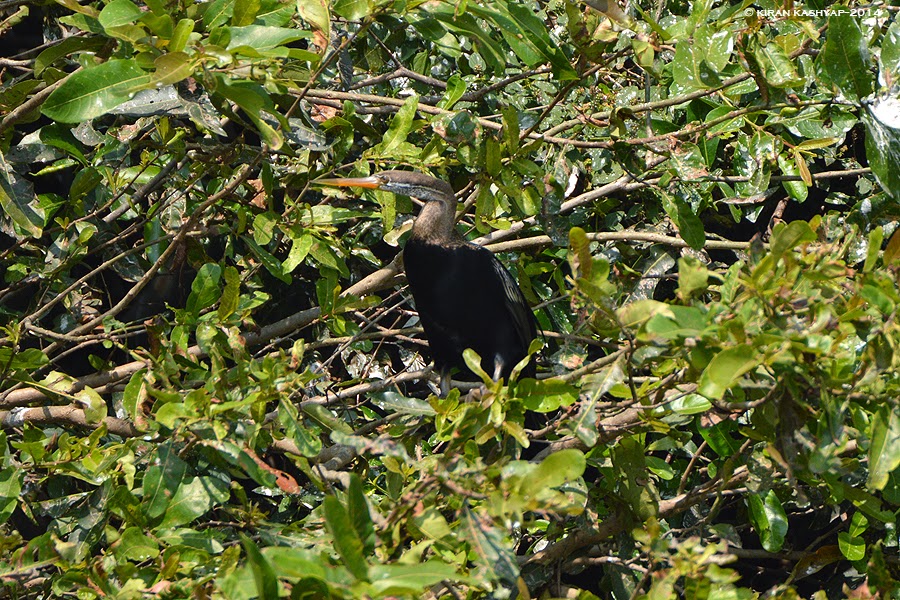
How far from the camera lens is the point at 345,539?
1378 mm

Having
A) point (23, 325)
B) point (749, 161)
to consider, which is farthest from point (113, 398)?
point (749, 161)

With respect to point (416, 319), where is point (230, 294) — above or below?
above

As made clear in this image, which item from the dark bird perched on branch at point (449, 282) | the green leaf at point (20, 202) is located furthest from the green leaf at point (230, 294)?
Answer: the dark bird perched on branch at point (449, 282)

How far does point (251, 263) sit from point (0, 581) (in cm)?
140

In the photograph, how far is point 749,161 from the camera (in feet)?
9.40

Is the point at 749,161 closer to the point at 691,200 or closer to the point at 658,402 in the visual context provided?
the point at 691,200

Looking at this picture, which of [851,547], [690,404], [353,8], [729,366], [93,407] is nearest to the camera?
[729,366]

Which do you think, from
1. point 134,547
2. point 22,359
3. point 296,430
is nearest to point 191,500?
point 134,547

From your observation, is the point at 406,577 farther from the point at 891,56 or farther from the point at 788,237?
the point at 891,56

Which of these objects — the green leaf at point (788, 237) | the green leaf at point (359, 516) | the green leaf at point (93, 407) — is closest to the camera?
the green leaf at point (359, 516)

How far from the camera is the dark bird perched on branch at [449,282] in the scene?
3270 mm

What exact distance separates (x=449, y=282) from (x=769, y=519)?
1.28 meters

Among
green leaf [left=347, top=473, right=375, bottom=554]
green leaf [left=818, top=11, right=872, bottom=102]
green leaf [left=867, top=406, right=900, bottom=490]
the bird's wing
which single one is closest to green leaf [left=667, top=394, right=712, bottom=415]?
green leaf [left=867, top=406, right=900, bottom=490]

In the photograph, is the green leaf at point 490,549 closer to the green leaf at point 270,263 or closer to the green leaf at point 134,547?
the green leaf at point 134,547
